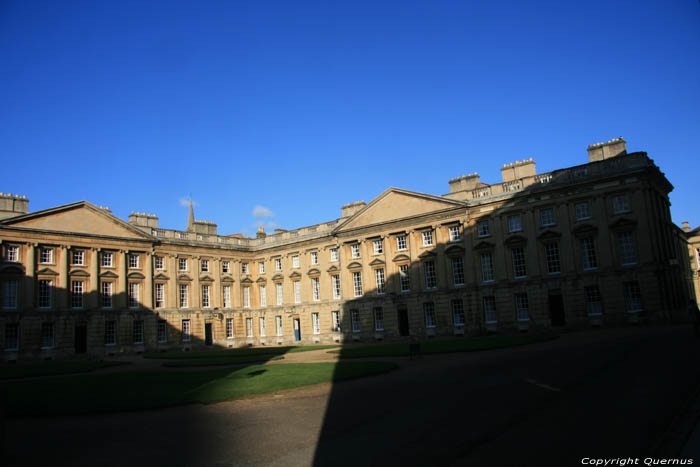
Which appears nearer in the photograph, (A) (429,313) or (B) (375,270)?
(A) (429,313)

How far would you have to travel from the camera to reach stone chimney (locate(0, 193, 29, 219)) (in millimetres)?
38906

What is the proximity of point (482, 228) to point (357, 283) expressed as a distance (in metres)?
12.7

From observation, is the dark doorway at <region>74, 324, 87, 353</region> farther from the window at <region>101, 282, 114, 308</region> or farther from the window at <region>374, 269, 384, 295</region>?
the window at <region>374, 269, 384, 295</region>

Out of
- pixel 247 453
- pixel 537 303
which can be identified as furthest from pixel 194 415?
pixel 537 303

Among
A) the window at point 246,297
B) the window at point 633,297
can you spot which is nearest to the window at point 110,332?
the window at point 246,297

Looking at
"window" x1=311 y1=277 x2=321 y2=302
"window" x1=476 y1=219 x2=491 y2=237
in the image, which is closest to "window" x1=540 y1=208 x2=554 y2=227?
"window" x1=476 y1=219 x2=491 y2=237

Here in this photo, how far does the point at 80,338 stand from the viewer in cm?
4150

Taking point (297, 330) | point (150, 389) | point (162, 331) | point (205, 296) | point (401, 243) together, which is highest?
point (401, 243)

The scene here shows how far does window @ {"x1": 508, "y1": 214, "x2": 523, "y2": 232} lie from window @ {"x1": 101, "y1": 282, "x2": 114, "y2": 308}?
33533mm

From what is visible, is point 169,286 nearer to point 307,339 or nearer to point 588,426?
point 307,339

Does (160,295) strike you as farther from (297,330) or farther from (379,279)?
(379,279)

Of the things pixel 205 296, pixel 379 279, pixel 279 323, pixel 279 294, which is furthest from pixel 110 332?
pixel 379 279

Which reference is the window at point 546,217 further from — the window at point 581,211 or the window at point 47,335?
the window at point 47,335

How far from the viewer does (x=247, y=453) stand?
8422 millimetres
